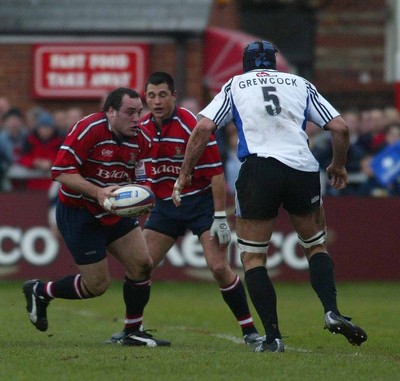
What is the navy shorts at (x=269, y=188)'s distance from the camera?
9992mm

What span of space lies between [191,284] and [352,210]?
2.36 m

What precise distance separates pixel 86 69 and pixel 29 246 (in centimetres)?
517

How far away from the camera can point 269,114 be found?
10.0 metres

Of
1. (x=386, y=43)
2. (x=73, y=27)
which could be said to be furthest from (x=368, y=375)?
(x=386, y=43)

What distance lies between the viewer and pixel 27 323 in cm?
1302

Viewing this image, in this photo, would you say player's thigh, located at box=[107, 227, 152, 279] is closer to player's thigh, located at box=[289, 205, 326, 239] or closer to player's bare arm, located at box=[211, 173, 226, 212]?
player's bare arm, located at box=[211, 173, 226, 212]

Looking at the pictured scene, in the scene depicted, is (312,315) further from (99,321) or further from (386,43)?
(386,43)

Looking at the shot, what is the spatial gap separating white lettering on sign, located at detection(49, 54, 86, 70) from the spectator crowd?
2663 mm

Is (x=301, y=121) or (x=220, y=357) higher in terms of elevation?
(x=301, y=121)

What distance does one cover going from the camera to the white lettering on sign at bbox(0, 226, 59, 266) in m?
17.7

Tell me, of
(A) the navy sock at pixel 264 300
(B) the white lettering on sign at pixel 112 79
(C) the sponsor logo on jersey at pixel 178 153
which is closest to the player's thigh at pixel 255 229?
(A) the navy sock at pixel 264 300

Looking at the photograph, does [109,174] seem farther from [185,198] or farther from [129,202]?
[185,198]

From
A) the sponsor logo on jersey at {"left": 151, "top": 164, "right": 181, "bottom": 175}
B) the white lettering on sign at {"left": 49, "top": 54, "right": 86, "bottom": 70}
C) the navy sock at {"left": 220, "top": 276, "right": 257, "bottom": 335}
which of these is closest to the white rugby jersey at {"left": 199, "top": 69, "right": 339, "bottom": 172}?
the sponsor logo on jersey at {"left": 151, "top": 164, "right": 181, "bottom": 175}

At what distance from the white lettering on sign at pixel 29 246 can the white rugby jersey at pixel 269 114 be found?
7.98 metres
